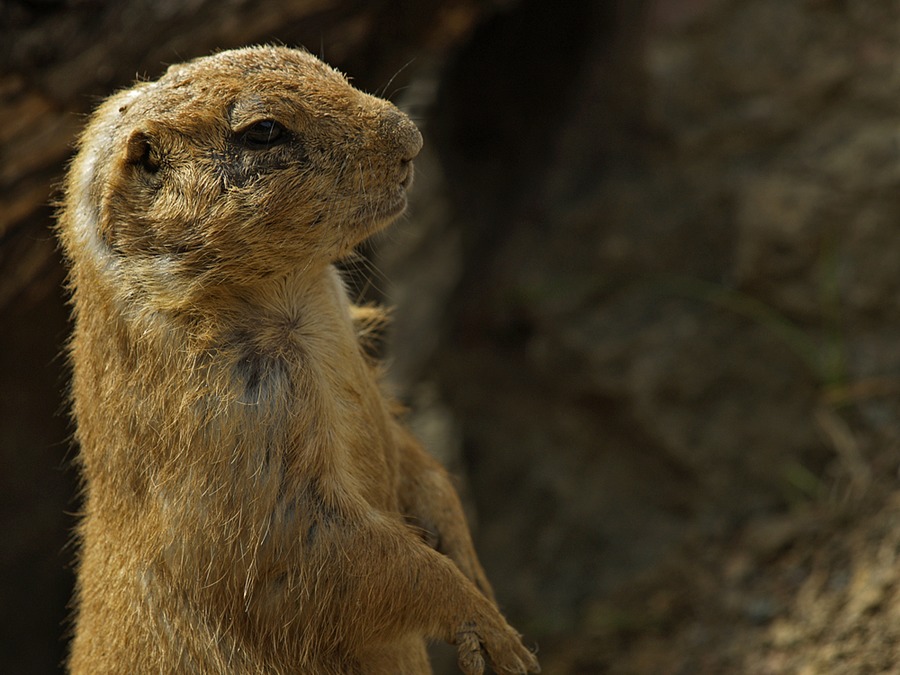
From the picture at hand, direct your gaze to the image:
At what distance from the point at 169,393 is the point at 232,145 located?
92 cm

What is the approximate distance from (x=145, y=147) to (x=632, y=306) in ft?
13.2

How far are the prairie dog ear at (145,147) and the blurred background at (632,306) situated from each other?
1.68m

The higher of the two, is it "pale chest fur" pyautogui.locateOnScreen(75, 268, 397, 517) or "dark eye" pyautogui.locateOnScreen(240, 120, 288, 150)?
"dark eye" pyautogui.locateOnScreen(240, 120, 288, 150)

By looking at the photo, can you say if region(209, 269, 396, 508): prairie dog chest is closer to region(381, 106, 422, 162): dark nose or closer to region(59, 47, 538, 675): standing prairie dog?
region(59, 47, 538, 675): standing prairie dog

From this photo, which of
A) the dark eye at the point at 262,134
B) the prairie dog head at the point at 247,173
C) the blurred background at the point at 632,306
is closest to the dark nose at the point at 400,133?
the prairie dog head at the point at 247,173

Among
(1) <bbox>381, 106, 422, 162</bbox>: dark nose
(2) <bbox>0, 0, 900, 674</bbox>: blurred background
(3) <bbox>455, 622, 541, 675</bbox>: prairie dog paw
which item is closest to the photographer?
(1) <bbox>381, 106, 422, 162</bbox>: dark nose

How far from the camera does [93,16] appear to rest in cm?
507

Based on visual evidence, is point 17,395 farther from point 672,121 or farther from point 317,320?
point 672,121

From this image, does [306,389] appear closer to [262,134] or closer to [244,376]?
[244,376]

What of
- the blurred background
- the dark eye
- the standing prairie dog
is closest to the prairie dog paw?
the standing prairie dog

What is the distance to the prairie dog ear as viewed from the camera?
364 cm

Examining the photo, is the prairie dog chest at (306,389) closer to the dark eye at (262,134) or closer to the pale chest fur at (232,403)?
the pale chest fur at (232,403)

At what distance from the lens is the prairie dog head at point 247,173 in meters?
3.56

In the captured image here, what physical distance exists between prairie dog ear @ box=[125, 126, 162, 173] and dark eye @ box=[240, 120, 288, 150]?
1.09ft
